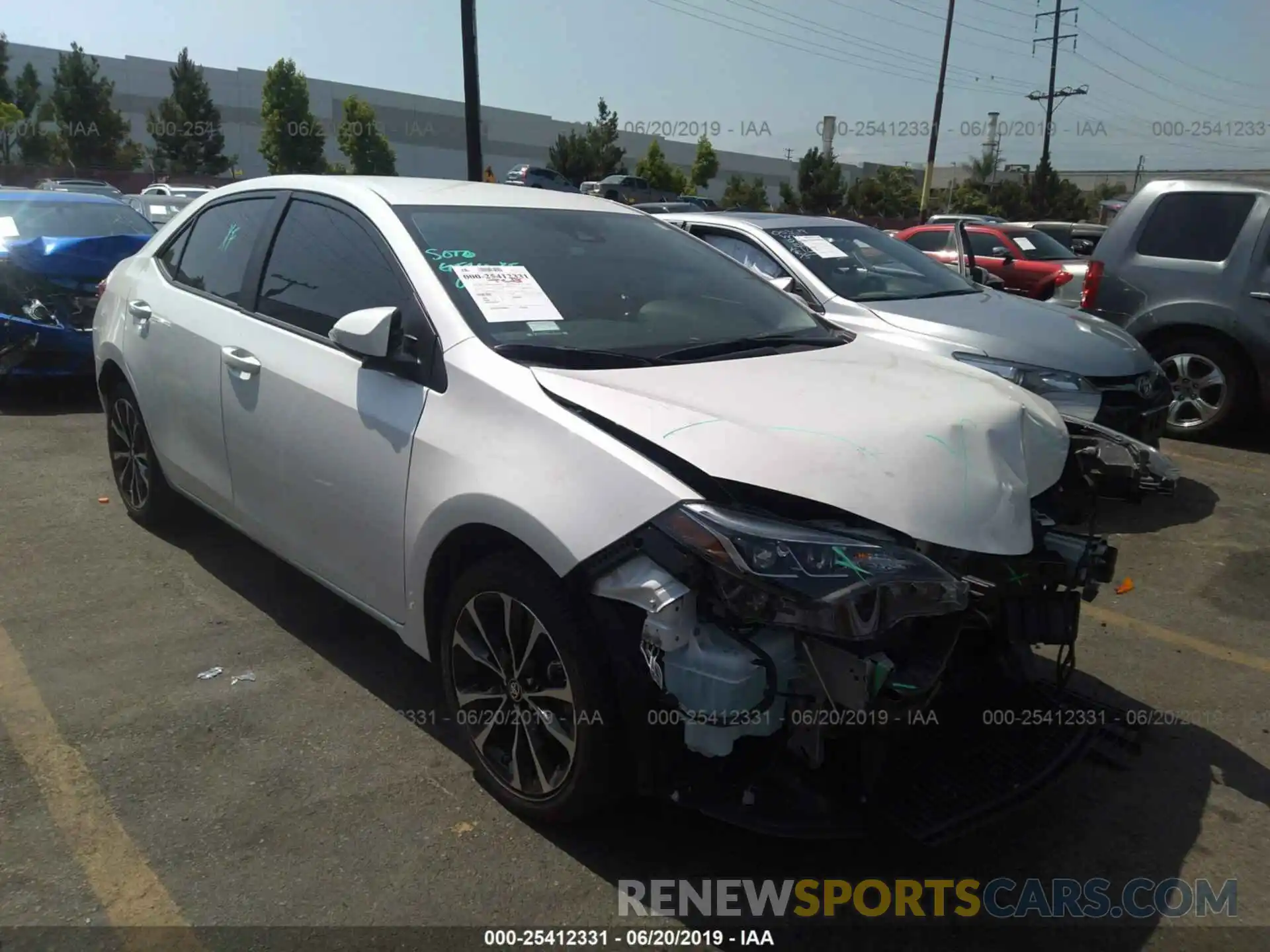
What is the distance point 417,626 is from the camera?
2955 mm

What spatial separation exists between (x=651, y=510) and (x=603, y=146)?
48605 mm

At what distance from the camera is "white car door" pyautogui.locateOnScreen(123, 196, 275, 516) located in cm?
384

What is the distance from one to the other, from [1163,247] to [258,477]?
684 centimetres

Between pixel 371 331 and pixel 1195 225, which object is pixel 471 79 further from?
pixel 371 331

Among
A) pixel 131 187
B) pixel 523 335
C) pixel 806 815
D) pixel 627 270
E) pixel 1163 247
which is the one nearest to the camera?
pixel 806 815

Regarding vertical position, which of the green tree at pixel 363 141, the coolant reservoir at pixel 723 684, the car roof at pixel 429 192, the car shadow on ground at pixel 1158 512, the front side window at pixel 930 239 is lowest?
the car shadow on ground at pixel 1158 512

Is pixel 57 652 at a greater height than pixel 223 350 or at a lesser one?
lesser

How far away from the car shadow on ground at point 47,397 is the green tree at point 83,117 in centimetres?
4197

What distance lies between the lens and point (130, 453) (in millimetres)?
4832

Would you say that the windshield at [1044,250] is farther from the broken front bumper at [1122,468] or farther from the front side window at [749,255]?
the broken front bumper at [1122,468]

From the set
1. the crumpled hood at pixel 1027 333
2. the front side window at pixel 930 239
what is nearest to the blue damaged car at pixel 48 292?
the crumpled hood at pixel 1027 333

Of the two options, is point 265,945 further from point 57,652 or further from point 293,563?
point 57,652

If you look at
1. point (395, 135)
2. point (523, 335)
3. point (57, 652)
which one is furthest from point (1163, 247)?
point (395, 135)

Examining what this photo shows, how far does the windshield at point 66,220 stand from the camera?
305 inches
